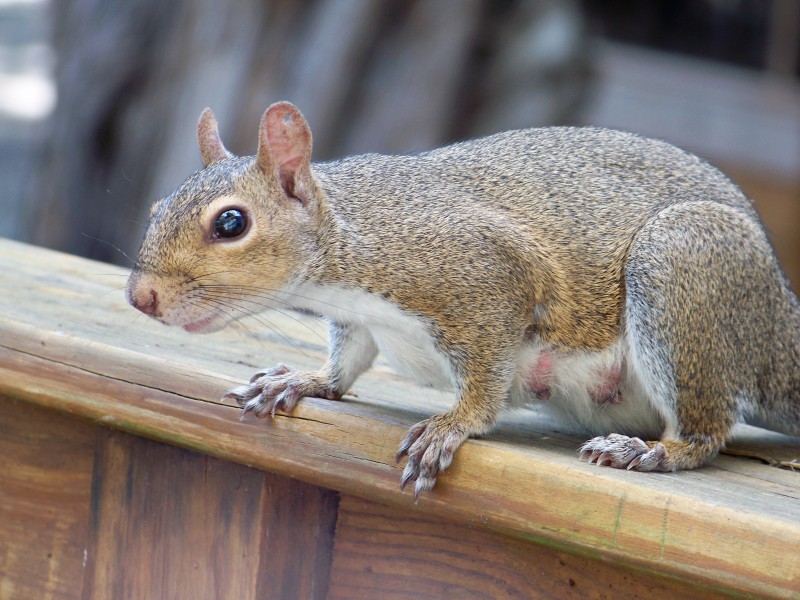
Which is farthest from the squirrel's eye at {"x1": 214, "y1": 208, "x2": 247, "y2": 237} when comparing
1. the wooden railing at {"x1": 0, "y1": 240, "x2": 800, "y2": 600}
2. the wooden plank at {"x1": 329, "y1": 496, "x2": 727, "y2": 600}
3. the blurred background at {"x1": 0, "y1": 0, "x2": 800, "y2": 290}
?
the blurred background at {"x1": 0, "y1": 0, "x2": 800, "y2": 290}

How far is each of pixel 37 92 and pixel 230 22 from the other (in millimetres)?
4608

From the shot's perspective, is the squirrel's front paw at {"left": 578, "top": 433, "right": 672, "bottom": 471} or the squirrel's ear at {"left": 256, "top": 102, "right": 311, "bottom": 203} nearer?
the squirrel's front paw at {"left": 578, "top": 433, "right": 672, "bottom": 471}

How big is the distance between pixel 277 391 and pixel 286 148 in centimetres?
42

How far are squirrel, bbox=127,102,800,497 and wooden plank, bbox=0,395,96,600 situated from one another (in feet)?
1.09

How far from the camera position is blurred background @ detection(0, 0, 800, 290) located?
5543 mm

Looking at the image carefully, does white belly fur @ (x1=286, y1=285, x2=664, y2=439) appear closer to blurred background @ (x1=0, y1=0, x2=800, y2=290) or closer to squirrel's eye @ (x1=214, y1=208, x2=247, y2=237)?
squirrel's eye @ (x1=214, y1=208, x2=247, y2=237)

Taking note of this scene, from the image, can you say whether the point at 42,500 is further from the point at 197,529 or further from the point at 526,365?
the point at 526,365

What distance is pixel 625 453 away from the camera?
6.43 feet

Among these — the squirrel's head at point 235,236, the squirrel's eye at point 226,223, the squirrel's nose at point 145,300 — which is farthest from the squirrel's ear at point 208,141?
the squirrel's nose at point 145,300

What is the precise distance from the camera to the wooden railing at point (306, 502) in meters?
1.60

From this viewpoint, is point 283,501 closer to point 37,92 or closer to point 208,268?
point 208,268

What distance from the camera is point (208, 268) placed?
2.07 metres

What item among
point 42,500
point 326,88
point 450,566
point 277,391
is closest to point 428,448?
point 450,566

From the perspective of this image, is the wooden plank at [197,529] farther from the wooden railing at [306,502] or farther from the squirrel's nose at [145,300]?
the squirrel's nose at [145,300]
